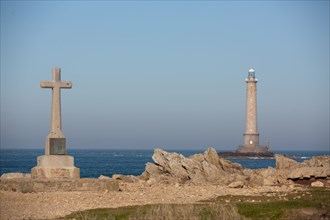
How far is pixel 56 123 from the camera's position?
2706 centimetres

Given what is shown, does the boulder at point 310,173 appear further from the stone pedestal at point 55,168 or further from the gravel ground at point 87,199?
the stone pedestal at point 55,168

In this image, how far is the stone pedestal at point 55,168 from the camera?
2631 centimetres

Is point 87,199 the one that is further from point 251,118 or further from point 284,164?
point 251,118

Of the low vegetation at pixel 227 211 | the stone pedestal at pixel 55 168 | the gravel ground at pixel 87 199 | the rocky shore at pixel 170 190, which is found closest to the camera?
the low vegetation at pixel 227 211

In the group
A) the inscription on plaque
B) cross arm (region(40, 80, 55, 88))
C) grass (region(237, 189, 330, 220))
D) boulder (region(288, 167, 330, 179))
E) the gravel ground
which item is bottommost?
the gravel ground

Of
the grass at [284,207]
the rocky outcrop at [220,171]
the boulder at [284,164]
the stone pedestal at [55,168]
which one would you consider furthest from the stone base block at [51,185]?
the boulder at [284,164]

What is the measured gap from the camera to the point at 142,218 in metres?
17.7

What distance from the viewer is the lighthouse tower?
92.9 m

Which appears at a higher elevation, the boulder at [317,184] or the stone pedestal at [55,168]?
the stone pedestal at [55,168]

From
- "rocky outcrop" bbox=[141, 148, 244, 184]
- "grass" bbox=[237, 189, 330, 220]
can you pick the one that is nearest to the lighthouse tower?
"rocky outcrop" bbox=[141, 148, 244, 184]

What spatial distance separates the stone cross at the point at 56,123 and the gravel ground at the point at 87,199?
114 inches

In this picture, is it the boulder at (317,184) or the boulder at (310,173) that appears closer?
the boulder at (317,184)

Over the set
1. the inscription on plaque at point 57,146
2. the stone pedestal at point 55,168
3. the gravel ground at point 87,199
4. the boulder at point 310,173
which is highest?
the inscription on plaque at point 57,146

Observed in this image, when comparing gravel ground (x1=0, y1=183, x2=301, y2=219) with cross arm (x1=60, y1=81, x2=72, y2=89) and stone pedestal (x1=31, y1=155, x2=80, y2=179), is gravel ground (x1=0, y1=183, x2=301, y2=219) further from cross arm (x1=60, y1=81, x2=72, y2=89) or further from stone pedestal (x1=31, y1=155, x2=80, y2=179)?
cross arm (x1=60, y1=81, x2=72, y2=89)
